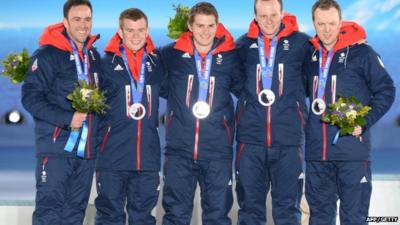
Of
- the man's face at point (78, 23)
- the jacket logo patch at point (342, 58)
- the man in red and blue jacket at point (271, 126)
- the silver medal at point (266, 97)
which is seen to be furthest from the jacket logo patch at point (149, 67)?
the jacket logo patch at point (342, 58)

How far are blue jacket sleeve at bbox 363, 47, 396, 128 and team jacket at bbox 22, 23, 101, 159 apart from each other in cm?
186

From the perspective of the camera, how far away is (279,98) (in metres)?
5.65

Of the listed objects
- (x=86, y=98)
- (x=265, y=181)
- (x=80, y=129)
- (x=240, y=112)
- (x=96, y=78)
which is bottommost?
(x=265, y=181)

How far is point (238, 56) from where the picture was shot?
582 cm

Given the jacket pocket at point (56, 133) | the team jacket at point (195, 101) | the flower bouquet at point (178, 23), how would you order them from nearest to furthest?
1. the jacket pocket at point (56, 133)
2. the team jacket at point (195, 101)
3. the flower bouquet at point (178, 23)

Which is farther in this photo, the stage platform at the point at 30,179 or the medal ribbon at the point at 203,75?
the stage platform at the point at 30,179

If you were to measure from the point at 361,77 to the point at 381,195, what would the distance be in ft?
4.57

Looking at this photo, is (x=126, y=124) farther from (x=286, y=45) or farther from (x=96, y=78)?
(x=286, y=45)

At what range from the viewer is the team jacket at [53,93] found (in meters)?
5.48

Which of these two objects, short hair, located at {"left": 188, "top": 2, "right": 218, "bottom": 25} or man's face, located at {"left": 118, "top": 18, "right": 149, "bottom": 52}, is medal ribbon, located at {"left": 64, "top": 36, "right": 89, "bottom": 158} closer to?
man's face, located at {"left": 118, "top": 18, "right": 149, "bottom": 52}

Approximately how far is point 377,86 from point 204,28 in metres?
1.24

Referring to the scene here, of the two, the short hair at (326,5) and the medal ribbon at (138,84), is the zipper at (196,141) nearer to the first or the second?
the medal ribbon at (138,84)
